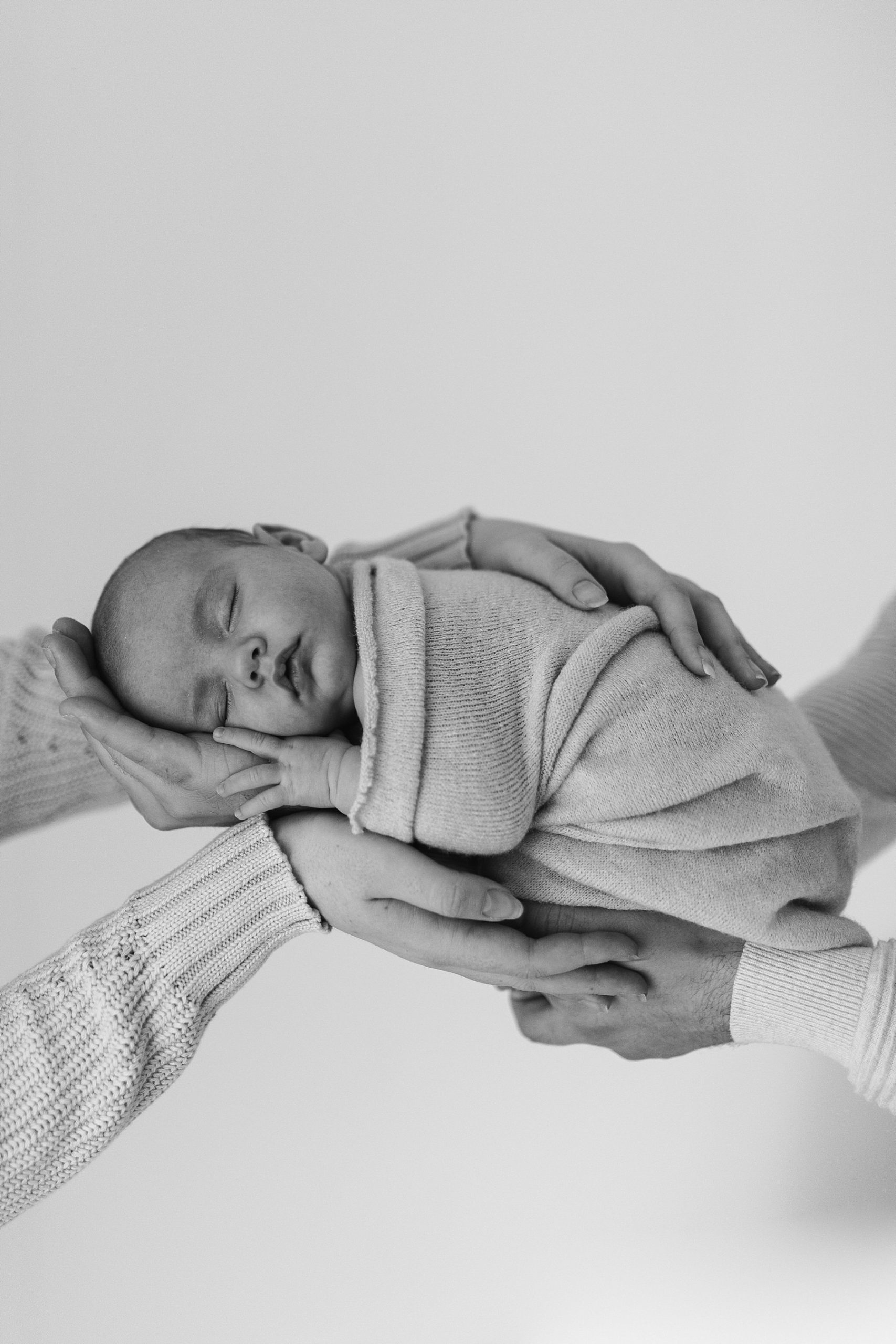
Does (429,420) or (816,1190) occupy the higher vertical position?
(429,420)

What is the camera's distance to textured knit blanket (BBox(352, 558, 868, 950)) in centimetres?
105

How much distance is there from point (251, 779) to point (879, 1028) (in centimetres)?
60

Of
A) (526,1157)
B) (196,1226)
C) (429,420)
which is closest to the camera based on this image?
(196,1226)

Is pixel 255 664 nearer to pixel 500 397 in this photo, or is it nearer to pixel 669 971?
pixel 669 971

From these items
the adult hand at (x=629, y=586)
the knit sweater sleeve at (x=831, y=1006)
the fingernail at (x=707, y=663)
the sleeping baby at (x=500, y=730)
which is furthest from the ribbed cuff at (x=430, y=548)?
the knit sweater sleeve at (x=831, y=1006)

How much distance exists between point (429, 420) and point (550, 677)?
1349mm

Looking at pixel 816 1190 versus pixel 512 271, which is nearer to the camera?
pixel 816 1190

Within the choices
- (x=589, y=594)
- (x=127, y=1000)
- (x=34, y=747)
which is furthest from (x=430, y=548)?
(x=127, y=1000)

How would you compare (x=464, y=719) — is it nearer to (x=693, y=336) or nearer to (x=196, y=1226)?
(x=196, y=1226)

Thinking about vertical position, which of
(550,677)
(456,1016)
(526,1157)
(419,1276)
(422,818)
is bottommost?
(419,1276)

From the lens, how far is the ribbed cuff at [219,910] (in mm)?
1151

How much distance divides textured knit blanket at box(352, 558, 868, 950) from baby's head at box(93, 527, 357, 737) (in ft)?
0.18

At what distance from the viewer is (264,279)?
7.17 feet

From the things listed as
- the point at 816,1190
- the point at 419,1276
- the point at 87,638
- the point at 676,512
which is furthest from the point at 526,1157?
the point at 87,638
